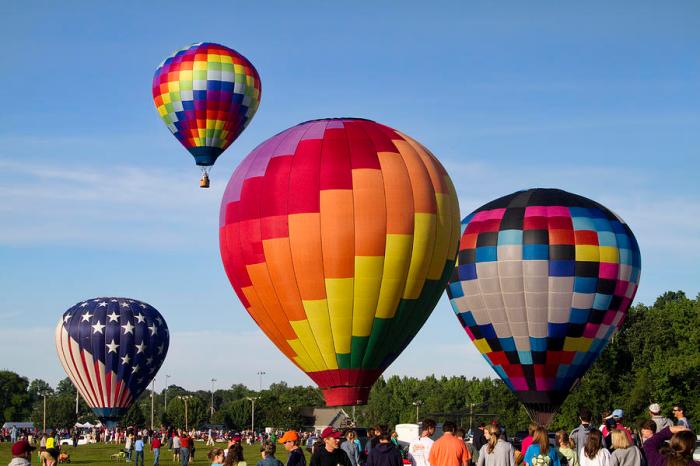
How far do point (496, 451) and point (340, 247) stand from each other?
1290 centimetres

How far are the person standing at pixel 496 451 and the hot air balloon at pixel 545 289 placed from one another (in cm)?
2408

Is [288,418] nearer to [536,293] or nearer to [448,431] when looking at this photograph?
[536,293]

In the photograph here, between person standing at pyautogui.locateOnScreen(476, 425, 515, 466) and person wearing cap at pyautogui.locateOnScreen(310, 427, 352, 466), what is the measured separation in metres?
2.10

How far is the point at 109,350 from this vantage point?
51094mm

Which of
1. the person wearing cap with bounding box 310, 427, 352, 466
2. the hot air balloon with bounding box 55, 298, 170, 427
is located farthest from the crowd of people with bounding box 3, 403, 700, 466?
the hot air balloon with bounding box 55, 298, 170, 427

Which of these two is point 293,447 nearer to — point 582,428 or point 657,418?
point 657,418

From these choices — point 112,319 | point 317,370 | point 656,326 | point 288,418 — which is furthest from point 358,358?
point 288,418

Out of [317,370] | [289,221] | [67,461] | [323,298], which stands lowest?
[67,461]

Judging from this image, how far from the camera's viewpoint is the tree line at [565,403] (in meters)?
57.8

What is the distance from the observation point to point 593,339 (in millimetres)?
38250

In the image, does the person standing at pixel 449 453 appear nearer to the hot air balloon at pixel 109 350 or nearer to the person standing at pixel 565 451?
the person standing at pixel 565 451

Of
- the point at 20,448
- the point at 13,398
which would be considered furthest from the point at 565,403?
the point at 13,398

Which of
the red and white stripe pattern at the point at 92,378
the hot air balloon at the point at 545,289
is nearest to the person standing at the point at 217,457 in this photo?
the hot air balloon at the point at 545,289

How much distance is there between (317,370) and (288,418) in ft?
309
